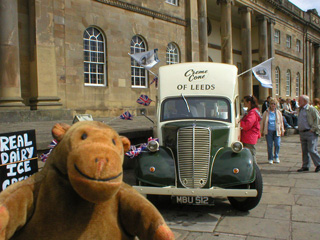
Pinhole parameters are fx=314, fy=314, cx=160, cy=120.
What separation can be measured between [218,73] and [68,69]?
10108 millimetres

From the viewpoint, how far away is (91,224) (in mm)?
2053

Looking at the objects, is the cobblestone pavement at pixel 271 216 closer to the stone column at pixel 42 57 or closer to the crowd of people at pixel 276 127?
the crowd of people at pixel 276 127

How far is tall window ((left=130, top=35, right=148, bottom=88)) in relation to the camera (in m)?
18.1

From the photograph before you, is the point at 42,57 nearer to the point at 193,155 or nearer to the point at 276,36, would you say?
the point at 193,155

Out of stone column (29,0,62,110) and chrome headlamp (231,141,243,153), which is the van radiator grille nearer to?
chrome headlamp (231,141,243,153)

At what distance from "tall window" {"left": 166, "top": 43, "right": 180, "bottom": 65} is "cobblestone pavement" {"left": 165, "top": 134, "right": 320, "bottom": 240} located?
14.1 m

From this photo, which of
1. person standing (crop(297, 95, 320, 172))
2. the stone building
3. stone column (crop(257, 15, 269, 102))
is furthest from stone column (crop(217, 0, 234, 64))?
person standing (crop(297, 95, 320, 172))

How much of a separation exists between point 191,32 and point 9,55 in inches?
489

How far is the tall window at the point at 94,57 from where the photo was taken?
1581cm

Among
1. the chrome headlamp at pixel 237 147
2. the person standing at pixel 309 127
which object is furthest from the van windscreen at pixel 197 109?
the person standing at pixel 309 127

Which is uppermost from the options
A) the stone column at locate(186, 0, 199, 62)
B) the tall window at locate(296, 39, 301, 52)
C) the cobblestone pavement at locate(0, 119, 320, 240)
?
the tall window at locate(296, 39, 301, 52)

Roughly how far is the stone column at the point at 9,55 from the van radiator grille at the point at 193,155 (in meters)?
9.47

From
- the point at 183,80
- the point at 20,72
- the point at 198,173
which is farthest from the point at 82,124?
the point at 20,72

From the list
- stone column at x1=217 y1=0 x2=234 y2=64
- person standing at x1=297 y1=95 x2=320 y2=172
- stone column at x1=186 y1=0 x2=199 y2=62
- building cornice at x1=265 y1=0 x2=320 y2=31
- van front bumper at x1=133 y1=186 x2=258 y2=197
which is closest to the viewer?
van front bumper at x1=133 y1=186 x2=258 y2=197
